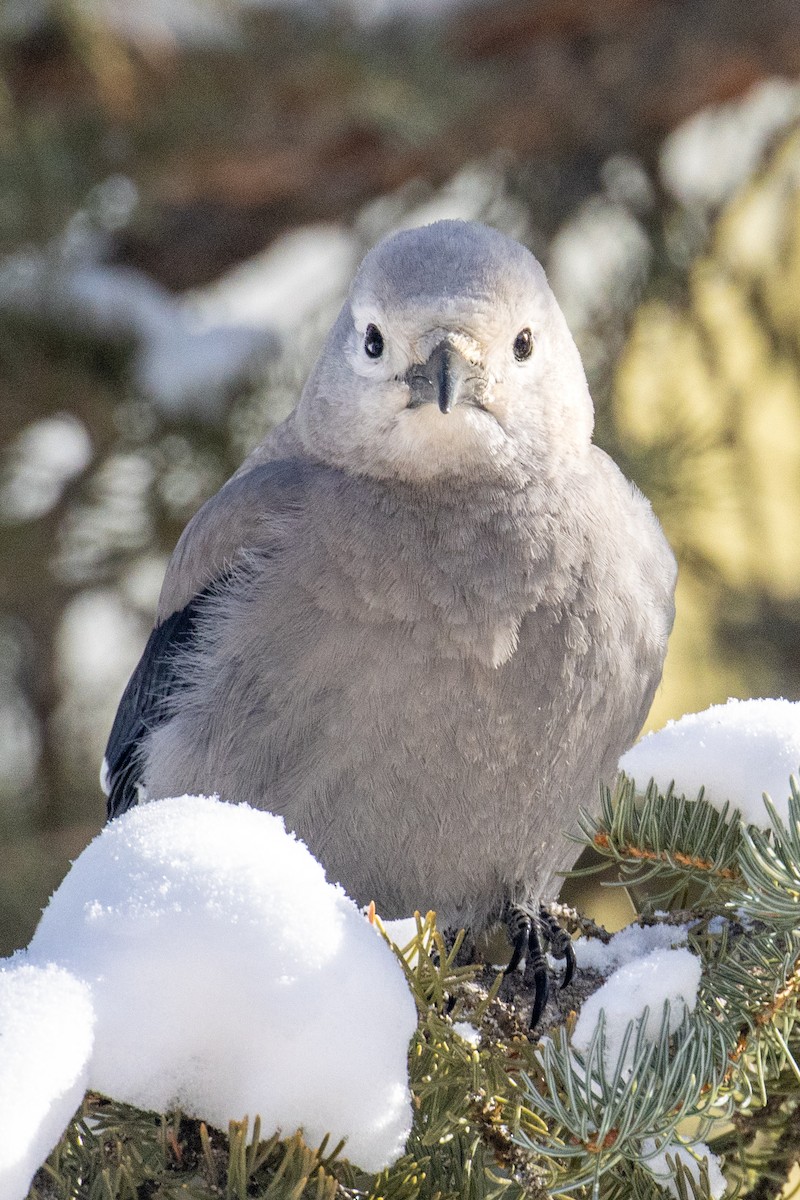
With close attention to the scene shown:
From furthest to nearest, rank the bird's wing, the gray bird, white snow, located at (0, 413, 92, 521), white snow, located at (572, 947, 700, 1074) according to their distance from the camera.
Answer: white snow, located at (0, 413, 92, 521) → the bird's wing → the gray bird → white snow, located at (572, 947, 700, 1074)

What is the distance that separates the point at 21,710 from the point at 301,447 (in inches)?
57.6

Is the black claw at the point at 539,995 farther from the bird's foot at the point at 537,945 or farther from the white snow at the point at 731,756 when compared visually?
the white snow at the point at 731,756

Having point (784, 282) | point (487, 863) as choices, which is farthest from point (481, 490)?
point (784, 282)

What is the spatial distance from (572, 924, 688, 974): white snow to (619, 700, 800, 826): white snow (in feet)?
0.68

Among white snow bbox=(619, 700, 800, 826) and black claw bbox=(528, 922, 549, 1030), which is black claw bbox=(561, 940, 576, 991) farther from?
white snow bbox=(619, 700, 800, 826)

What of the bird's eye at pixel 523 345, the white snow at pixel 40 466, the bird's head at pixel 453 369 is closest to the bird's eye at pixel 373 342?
the bird's head at pixel 453 369

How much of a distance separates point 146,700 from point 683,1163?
6.91ft

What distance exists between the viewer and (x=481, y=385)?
295 cm

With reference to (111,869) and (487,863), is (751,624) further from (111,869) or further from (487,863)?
(111,869)

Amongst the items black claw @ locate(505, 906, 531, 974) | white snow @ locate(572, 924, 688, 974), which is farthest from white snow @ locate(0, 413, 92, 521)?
white snow @ locate(572, 924, 688, 974)

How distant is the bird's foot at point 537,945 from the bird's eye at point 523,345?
1185 mm

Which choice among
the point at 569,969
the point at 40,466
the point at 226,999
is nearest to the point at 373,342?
the point at 40,466

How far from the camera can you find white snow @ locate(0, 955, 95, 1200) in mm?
1307

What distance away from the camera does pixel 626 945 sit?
2055mm
